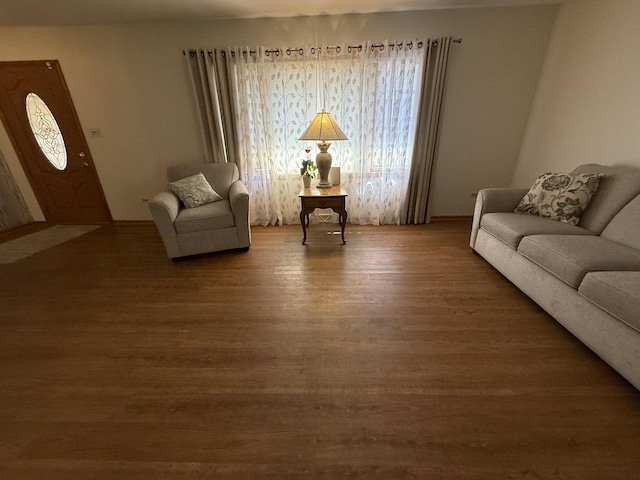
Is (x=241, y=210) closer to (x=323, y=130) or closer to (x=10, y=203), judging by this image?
(x=323, y=130)

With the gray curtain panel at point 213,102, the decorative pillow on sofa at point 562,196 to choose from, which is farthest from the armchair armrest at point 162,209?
the decorative pillow on sofa at point 562,196

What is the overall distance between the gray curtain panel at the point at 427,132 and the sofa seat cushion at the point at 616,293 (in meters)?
2.04

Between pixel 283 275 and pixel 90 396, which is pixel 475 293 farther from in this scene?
pixel 90 396

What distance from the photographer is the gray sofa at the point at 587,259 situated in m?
1.40

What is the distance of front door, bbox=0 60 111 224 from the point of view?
3.24m

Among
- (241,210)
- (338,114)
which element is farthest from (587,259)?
(241,210)

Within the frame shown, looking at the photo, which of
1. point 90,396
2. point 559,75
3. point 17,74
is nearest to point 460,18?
point 559,75

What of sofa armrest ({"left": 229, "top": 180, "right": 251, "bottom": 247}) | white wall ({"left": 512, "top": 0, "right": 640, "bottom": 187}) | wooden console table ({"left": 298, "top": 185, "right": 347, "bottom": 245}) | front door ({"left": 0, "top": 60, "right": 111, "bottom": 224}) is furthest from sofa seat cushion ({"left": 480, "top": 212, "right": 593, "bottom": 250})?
front door ({"left": 0, "top": 60, "right": 111, "bottom": 224})

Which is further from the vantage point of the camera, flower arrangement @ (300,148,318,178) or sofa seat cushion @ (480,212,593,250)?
flower arrangement @ (300,148,318,178)

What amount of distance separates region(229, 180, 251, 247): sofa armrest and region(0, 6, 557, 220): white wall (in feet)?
3.89

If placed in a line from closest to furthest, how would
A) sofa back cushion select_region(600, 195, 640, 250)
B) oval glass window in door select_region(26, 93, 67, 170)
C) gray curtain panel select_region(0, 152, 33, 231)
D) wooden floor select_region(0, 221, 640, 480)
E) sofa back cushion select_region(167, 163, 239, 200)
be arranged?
wooden floor select_region(0, 221, 640, 480) < sofa back cushion select_region(600, 195, 640, 250) < sofa back cushion select_region(167, 163, 239, 200) < oval glass window in door select_region(26, 93, 67, 170) < gray curtain panel select_region(0, 152, 33, 231)

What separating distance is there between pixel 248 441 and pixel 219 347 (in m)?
0.65

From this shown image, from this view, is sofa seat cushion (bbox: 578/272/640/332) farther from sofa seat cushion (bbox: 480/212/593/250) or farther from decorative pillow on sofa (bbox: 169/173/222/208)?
decorative pillow on sofa (bbox: 169/173/222/208)

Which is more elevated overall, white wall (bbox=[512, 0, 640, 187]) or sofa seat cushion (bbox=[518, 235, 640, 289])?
white wall (bbox=[512, 0, 640, 187])
